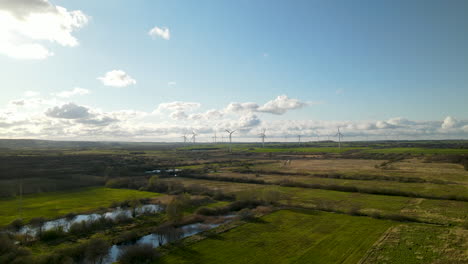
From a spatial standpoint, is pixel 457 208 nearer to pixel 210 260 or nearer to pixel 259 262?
pixel 259 262

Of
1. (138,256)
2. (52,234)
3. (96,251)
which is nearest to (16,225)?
(52,234)

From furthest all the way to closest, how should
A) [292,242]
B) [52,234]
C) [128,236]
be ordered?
[128,236], [52,234], [292,242]

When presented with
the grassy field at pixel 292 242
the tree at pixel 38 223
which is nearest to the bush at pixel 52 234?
the tree at pixel 38 223

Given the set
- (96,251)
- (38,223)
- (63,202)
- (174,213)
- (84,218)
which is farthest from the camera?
(63,202)

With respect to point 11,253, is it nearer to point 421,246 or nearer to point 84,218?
point 84,218

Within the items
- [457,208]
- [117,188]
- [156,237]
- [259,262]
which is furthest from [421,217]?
[117,188]

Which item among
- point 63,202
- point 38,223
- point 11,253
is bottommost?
point 63,202

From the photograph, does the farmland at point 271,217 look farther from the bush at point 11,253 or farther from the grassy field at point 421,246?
the bush at point 11,253
